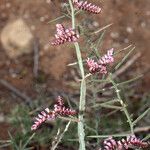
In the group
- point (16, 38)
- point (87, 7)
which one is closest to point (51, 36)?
point (16, 38)

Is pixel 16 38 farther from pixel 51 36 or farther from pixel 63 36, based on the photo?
pixel 63 36

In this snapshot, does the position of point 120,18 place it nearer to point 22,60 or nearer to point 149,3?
point 149,3

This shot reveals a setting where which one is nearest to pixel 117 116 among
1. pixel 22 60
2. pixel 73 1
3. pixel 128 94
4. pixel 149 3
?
pixel 128 94

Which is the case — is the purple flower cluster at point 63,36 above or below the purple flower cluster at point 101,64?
above

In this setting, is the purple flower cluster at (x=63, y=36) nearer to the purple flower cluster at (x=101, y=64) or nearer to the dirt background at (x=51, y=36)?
the purple flower cluster at (x=101, y=64)

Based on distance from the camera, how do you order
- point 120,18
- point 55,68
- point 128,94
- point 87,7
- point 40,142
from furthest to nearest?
1. point 120,18
2. point 55,68
3. point 128,94
4. point 40,142
5. point 87,7

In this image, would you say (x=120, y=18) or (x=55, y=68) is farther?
(x=120, y=18)

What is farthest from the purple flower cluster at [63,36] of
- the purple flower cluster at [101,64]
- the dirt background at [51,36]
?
the dirt background at [51,36]

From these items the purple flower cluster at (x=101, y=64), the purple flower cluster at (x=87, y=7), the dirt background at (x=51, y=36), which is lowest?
the purple flower cluster at (x=101, y=64)
